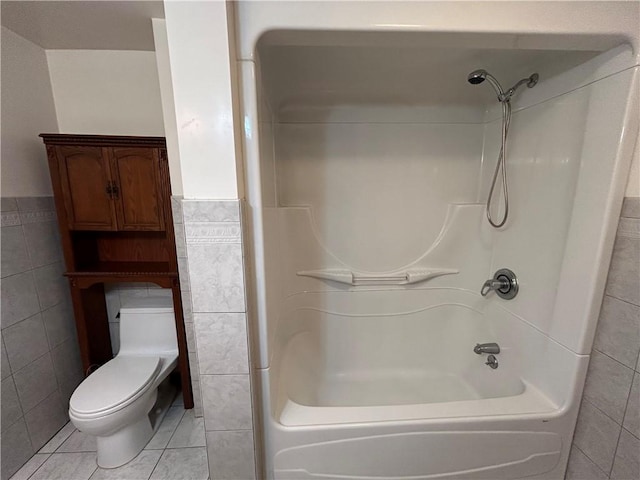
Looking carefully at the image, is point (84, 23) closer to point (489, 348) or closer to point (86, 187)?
point (86, 187)

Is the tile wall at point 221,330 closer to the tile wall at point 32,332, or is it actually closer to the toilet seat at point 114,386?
the toilet seat at point 114,386

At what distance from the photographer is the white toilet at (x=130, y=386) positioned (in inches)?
49.1

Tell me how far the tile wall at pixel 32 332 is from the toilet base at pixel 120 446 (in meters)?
0.41

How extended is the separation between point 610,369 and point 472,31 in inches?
48.0

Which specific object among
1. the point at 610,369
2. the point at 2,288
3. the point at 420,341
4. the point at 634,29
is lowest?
the point at 420,341

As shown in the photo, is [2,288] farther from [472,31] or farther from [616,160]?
[616,160]

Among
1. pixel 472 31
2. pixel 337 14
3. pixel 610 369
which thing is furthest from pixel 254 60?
pixel 610 369

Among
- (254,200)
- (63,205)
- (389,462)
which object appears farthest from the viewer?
(63,205)

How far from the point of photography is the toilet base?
135 cm

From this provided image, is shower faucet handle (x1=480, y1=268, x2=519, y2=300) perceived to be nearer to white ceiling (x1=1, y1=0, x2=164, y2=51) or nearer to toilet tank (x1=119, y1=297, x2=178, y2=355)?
toilet tank (x1=119, y1=297, x2=178, y2=355)

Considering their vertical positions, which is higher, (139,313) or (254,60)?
(254,60)

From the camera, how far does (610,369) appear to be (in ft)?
3.06

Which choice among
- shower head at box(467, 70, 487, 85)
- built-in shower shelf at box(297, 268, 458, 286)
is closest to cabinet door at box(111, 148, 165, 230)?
built-in shower shelf at box(297, 268, 458, 286)

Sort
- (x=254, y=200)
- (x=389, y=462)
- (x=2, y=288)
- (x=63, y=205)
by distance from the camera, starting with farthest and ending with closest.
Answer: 1. (x=63, y=205)
2. (x=2, y=288)
3. (x=389, y=462)
4. (x=254, y=200)
